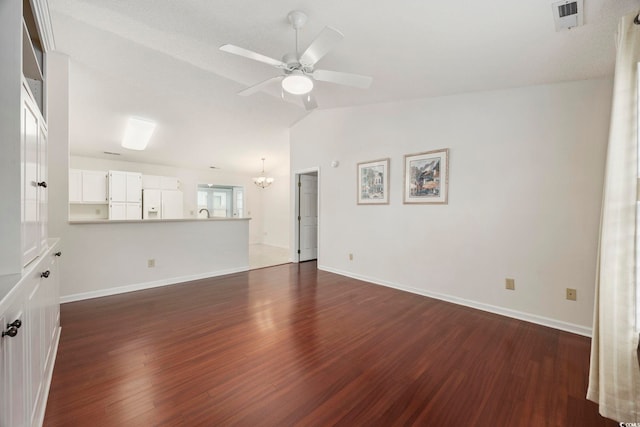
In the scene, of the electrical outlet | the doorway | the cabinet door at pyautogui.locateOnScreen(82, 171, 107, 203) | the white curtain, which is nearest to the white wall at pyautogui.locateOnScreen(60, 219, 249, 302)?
the doorway

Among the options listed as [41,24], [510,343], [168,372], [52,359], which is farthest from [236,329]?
[41,24]

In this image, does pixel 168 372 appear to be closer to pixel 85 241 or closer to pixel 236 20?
pixel 85 241

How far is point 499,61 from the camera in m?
2.37

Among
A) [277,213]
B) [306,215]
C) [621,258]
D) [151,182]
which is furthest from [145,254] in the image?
[621,258]

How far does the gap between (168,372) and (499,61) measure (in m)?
3.79

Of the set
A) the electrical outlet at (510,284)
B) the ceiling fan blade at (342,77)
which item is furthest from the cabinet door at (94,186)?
the electrical outlet at (510,284)

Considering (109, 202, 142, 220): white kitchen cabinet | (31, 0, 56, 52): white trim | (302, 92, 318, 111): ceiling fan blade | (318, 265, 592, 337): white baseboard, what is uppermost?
(31, 0, 56, 52): white trim

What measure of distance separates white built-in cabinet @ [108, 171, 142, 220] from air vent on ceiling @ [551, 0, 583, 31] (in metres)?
7.31

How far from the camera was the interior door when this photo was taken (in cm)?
581

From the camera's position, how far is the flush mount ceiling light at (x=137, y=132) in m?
4.60

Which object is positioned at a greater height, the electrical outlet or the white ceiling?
the white ceiling

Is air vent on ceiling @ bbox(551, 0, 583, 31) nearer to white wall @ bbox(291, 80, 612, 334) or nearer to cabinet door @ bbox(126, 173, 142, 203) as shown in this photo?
white wall @ bbox(291, 80, 612, 334)

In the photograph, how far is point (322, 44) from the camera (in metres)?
1.85

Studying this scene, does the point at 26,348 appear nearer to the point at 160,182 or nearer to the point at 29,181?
the point at 29,181
